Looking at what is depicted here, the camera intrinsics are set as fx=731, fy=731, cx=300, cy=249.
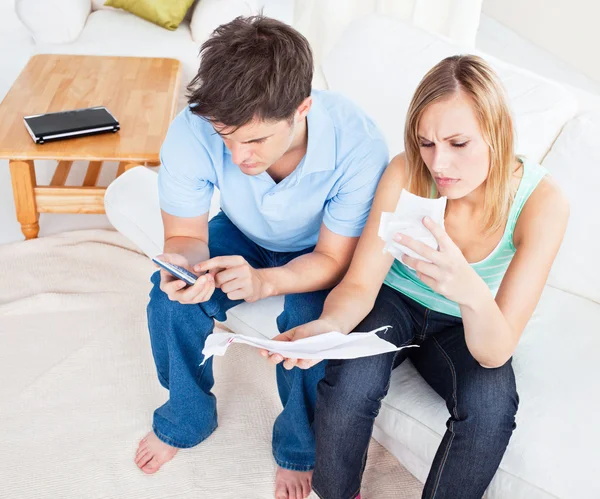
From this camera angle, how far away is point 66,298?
2121mm

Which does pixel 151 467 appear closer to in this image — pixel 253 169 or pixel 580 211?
pixel 253 169

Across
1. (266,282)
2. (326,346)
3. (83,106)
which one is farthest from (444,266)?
(83,106)

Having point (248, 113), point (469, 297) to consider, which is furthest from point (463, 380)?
point (248, 113)

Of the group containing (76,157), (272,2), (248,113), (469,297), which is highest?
(248,113)

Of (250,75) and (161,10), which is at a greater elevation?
(250,75)

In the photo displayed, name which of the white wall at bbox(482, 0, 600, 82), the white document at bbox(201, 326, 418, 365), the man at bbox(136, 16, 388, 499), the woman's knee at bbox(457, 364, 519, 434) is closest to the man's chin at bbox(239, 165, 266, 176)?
the man at bbox(136, 16, 388, 499)

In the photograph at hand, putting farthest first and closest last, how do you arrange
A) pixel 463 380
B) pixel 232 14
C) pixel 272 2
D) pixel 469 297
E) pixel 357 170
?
pixel 272 2 → pixel 232 14 → pixel 357 170 → pixel 463 380 → pixel 469 297

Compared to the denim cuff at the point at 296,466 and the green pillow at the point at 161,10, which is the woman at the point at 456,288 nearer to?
the denim cuff at the point at 296,466

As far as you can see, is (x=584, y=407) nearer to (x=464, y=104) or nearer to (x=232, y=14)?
(x=464, y=104)

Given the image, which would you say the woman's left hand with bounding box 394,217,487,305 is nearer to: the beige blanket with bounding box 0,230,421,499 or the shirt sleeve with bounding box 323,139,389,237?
the shirt sleeve with bounding box 323,139,389,237

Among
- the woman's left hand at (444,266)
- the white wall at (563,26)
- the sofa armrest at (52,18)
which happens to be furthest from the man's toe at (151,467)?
the white wall at (563,26)

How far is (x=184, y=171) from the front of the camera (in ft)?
5.12

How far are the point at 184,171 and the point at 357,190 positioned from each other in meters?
0.37

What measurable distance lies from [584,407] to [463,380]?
10.0 inches
